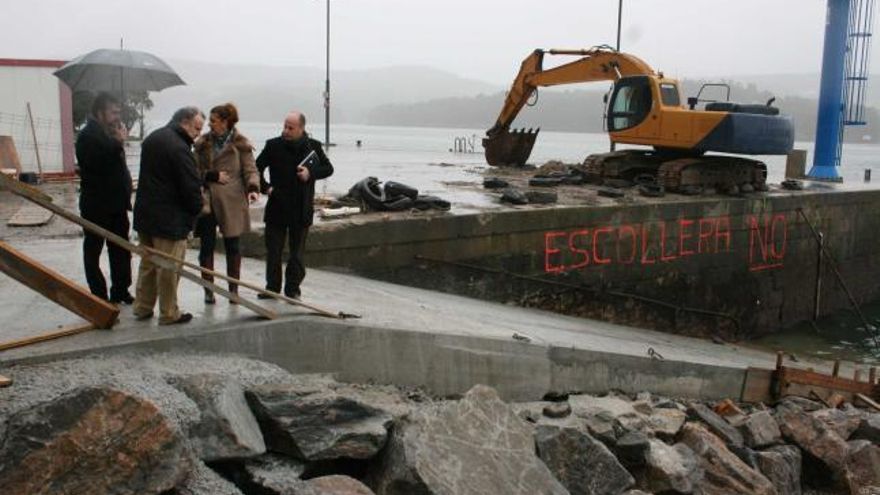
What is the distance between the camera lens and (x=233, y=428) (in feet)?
14.3

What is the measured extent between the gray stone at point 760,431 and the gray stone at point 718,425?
0.30ft

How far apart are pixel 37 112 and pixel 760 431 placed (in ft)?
47.2

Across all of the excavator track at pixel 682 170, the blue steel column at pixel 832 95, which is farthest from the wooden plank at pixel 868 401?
the blue steel column at pixel 832 95

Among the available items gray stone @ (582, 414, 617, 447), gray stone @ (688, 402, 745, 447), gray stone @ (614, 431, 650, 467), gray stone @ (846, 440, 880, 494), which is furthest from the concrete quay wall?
gray stone @ (846, 440, 880, 494)

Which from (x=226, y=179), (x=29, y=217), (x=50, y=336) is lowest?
(x=50, y=336)

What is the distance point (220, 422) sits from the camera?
4.35 m

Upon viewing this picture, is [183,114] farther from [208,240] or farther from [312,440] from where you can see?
[312,440]

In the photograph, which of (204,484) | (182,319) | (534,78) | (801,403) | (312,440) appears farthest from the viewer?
(534,78)

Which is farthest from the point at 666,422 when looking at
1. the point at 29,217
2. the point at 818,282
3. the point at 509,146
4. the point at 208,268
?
the point at 509,146

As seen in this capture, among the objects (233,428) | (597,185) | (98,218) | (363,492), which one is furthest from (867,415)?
(597,185)

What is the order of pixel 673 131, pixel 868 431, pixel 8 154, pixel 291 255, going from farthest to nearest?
pixel 673 131 < pixel 8 154 < pixel 868 431 < pixel 291 255

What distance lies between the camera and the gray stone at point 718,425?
273 inches

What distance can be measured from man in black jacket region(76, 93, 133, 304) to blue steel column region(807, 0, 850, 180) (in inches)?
936

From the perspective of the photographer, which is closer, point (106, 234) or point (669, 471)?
point (106, 234)
